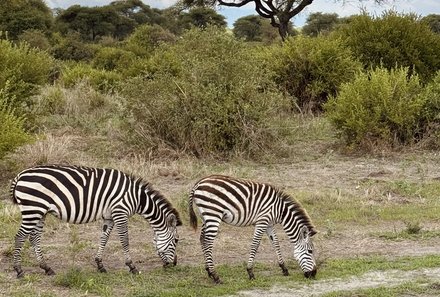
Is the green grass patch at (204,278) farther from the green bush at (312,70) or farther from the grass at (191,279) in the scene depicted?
the green bush at (312,70)

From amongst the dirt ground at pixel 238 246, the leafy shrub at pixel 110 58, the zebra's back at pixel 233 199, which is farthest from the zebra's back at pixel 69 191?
the leafy shrub at pixel 110 58

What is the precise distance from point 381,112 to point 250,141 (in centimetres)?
309

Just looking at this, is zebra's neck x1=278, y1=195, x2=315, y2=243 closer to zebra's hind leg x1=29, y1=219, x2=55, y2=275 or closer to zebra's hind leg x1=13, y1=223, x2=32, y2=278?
zebra's hind leg x1=29, y1=219, x2=55, y2=275

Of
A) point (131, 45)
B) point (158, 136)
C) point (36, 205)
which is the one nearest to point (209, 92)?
point (158, 136)

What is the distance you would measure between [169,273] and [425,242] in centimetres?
349

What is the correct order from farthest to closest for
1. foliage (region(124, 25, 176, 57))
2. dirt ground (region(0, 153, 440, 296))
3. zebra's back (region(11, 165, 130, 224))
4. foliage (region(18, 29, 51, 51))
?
foliage (region(18, 29, 51, 51))
foliage (region(124, 25, 176, 57))
dirt ground (region(0, 153, 440, 296))
zebra's back (region(11, 165, 130, 224))

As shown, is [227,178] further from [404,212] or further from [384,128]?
[384,128]

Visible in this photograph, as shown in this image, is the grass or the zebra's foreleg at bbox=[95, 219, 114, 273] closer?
the grass

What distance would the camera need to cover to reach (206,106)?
13883 millimetres

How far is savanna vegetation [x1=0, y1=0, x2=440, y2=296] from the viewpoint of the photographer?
755 cm

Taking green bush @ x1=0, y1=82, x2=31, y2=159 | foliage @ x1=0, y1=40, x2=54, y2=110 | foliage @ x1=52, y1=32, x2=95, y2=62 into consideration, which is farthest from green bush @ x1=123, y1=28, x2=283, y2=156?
foliage @ x1=52, y1=32, x2=95, y2=62

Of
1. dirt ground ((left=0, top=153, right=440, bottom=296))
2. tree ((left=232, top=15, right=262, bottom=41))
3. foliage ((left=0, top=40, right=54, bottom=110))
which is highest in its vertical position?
tree ((left=232, top=15, right=262, bottom=41))

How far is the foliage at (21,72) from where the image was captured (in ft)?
47.6

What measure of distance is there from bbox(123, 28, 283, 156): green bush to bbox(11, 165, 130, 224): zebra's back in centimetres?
643
